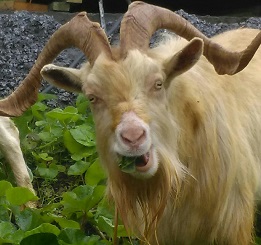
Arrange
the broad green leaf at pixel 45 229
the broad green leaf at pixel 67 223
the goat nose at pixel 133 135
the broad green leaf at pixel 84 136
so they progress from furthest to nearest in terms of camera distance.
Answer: the broad green leaf at pixel 84 136
the broad green leaf at pixel 67 223
the broad green leaf at pixel 45 229
the goat nose at pixel 133 135

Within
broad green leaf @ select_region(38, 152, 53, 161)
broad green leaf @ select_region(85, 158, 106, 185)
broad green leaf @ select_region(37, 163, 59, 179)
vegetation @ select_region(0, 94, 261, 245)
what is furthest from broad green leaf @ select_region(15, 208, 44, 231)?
broad green leaf @ select_region(38, 152, 53, 161)

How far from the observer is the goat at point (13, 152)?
26.1 feet

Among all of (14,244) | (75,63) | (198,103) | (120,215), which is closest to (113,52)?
(198,103)

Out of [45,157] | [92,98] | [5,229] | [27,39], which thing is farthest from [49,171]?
[27,39]

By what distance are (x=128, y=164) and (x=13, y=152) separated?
2.67 m

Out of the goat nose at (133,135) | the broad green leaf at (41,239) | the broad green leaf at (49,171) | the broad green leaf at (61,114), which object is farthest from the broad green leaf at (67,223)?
the goat nose at (133,135)

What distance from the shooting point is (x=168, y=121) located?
5871 mm

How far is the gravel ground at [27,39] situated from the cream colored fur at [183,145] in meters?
3.34

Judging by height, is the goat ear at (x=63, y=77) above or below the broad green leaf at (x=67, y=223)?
above

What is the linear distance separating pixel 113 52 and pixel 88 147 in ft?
7.53

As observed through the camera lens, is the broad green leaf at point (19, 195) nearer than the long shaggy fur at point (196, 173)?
No

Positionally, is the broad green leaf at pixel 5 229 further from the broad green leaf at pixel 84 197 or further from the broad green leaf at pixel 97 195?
the broad green leaf at pixel 97 195

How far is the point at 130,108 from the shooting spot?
552 cm

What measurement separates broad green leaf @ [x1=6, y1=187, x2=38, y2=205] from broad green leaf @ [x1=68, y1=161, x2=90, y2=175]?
3.06 ft
